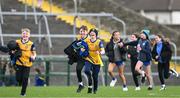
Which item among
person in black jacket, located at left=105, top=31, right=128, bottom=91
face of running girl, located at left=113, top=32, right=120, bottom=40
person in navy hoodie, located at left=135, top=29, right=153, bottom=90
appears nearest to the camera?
person in navy hoodie, located at left=135, top=29, right=153, bottom=90

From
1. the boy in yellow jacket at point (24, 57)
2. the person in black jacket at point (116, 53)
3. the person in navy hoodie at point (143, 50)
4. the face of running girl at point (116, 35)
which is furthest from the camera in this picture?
the person in black jacket at point (116, 53)

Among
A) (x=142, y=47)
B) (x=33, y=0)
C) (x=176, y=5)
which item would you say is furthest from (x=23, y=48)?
(x=176, y=5)

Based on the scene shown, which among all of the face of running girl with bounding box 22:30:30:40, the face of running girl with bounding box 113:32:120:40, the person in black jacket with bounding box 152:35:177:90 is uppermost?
the face of running girl with bounding box 22:30:30:40

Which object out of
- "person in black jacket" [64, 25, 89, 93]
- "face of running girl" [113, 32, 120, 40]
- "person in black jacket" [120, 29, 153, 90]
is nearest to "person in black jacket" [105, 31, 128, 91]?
"face of running girl" [113, 32, 120, 40]

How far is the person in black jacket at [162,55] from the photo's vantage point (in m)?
26.7

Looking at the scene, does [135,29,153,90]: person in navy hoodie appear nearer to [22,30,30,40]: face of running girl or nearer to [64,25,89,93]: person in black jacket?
[64,25,89,93]: person in black jacket

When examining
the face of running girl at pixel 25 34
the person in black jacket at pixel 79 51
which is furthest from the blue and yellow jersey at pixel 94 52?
the face of running girl at pixel 25 34

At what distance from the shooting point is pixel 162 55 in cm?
2675

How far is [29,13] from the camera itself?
36250mm

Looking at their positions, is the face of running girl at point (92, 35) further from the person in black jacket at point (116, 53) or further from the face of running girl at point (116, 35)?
the person in black jacket at point (116, 53)

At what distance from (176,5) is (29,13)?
255 ft

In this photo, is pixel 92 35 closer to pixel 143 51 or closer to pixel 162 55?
pixel 143 51

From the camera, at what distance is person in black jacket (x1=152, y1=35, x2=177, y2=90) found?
26.7m

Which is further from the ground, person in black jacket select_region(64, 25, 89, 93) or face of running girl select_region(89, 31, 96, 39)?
face of running girl select_region(89, 31, 96, 39)
